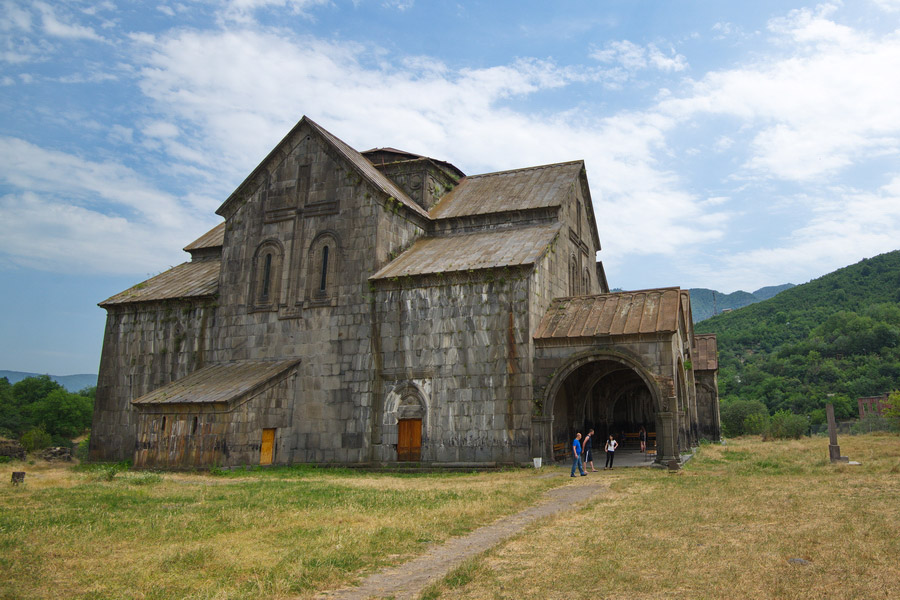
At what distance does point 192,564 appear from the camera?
23.9 ft

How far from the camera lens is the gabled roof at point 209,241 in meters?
30.6

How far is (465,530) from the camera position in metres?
9.58

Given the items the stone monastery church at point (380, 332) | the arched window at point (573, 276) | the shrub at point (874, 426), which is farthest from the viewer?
the shrub at point (874, 426)

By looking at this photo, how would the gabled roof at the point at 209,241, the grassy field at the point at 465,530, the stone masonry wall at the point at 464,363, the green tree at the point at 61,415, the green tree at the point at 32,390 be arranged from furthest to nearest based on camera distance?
1. the green tree at the point at 32,390
2. the green tree at the point at 61,415
3. the gabled roof at the point at 209,241
4. the stone masonry wall at the point at 464,363
5. the grassy field at the point at 465,530

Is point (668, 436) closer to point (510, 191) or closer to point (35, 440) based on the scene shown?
point (510, 191)

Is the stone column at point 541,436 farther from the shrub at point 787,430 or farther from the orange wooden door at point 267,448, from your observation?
the shrub at point 787,430

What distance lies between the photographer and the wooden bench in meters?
20.5

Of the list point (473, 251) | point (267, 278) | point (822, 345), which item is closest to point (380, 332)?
point (473, 251)

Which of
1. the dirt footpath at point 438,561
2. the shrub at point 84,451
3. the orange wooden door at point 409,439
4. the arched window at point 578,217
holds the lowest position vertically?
the dirt footpath at point 438,561

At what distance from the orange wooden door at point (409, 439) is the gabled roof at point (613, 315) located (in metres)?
4.89

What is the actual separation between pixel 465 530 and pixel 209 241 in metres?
25.6

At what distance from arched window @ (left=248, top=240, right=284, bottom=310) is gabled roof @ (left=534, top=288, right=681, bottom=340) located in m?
10.0

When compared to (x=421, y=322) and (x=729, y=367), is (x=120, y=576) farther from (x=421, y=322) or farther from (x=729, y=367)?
(x=729, y=367)

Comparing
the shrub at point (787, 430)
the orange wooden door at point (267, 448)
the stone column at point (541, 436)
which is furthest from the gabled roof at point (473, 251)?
the shrub at point (787, 430)
